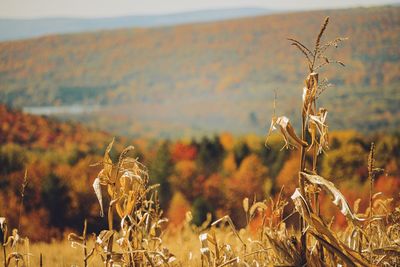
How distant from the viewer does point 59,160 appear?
17.8ft

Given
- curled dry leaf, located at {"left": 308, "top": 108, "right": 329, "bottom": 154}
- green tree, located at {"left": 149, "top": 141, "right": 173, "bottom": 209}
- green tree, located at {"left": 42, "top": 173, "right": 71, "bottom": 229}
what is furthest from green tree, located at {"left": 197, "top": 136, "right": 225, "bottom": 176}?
curled dry leaf, located at {"left": 308, "top": 108, "right": 329, "bottom": 154}

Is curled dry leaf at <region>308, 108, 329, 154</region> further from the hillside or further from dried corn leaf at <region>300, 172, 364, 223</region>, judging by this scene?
the hillside

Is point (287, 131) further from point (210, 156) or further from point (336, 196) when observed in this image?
point (210, 156)

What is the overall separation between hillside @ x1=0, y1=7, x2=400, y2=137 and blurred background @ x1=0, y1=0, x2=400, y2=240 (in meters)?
0.02

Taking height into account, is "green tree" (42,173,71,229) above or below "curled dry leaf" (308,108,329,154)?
below

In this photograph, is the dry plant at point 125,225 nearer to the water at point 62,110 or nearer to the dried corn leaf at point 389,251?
the dried corn leaf at point 389,251

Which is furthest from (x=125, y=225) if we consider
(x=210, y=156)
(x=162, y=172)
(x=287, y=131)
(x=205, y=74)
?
(x=205, y=74)

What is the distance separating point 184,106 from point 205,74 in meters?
1.22

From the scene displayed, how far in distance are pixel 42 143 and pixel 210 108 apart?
6.80 ft

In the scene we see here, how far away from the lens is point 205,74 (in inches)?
334

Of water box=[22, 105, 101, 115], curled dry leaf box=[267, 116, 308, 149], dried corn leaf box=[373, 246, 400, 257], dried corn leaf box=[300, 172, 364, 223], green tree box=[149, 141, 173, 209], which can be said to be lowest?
green tree box=[149, 141, 173, 209]

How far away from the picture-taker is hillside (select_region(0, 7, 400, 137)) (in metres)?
7.07

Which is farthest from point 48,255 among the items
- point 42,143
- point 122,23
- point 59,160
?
point 122,23

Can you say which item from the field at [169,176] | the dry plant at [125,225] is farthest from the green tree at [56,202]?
the dry plant at [125,225]
